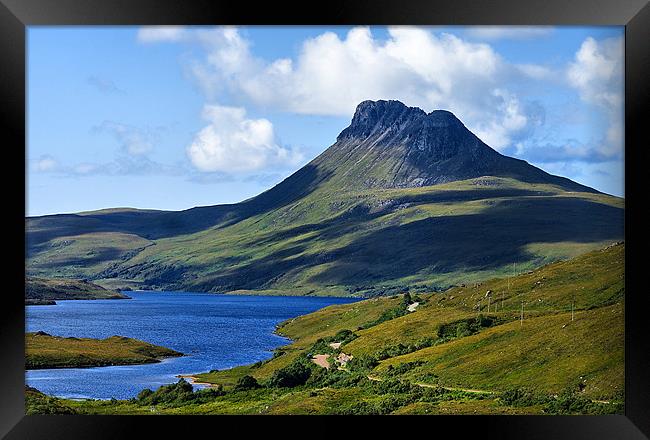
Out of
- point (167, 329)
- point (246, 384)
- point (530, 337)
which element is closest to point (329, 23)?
point (530, 337)

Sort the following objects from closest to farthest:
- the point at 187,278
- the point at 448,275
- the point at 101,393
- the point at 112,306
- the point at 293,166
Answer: the point at 101,393 → the point at 112,306 → the point at 448,275 → the point at 187,278 → the point at 293,166

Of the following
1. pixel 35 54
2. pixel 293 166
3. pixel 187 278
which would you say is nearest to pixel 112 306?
pixel 187 278

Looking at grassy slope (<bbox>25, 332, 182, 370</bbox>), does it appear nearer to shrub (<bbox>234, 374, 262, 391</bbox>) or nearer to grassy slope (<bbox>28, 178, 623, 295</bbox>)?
shrub (<bbox>234, 374, 262, 391</bbox>)

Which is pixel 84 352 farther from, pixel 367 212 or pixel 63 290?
pixel 367 212

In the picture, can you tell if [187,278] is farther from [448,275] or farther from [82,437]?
[82,437]

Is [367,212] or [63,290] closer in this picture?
[63,290]

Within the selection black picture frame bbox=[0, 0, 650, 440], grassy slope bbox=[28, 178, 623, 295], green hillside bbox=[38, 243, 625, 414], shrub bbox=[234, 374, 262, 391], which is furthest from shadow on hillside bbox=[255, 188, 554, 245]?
black picture frame bbox=[0, 0, 650, 440]

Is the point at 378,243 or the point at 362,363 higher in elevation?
the point at 378,243

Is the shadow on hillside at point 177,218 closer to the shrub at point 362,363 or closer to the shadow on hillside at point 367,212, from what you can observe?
the shadow on hillside at point 367,212
